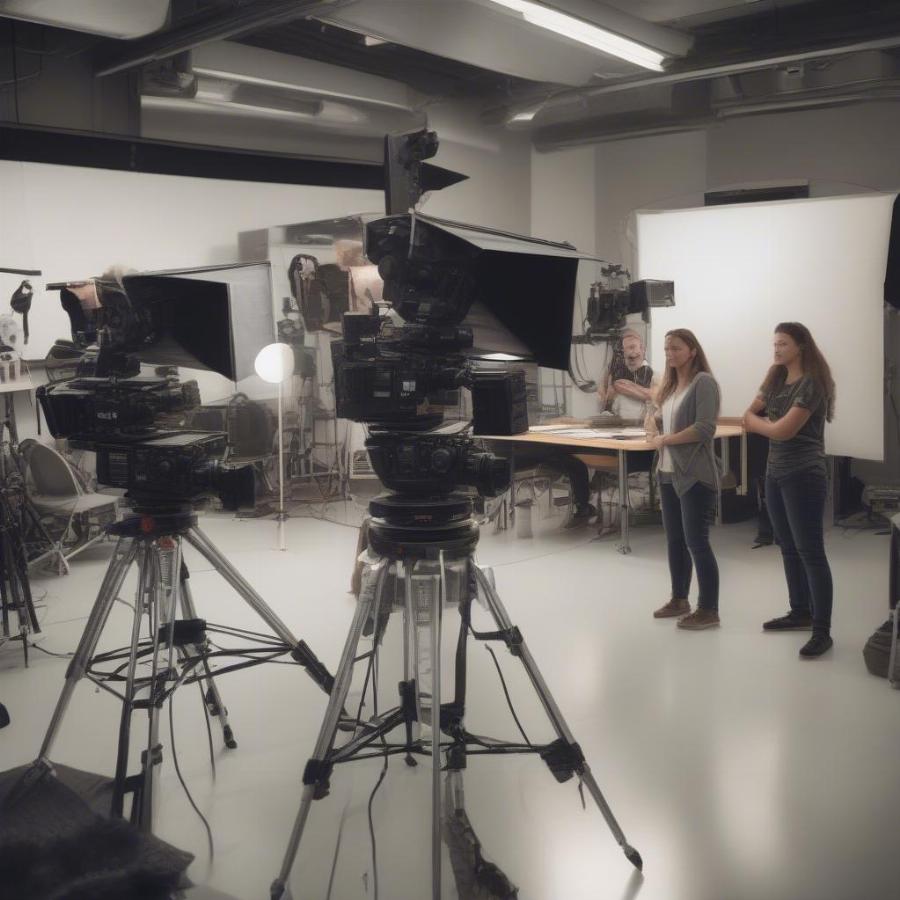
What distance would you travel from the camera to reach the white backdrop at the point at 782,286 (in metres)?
6.74

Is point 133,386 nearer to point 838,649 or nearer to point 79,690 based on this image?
point 79,690

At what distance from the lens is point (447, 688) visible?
3941 mm

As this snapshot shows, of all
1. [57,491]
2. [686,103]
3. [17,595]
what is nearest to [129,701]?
[17,595]

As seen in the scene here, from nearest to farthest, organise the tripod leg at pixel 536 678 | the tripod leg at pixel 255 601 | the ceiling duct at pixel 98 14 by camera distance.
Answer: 1. the tripod leg at pixel 536 678
2. the tripod leg at pixel 255 601
3. the ceiling duct at pixel 98 14

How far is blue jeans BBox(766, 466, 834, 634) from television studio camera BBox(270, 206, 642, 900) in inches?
82.7

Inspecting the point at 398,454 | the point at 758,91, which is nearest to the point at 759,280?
the point at 758,91

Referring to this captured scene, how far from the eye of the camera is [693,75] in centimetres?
635

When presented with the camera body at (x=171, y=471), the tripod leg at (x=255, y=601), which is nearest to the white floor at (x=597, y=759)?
the tripod leg at (x=255, y=601)

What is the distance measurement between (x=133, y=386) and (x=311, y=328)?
12.4 feet

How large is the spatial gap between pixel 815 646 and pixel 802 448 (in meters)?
0.87

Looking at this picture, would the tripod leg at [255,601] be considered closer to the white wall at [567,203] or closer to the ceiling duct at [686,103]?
the white wall at [567,203]

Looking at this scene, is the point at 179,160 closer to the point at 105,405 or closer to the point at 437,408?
the point at 105,405

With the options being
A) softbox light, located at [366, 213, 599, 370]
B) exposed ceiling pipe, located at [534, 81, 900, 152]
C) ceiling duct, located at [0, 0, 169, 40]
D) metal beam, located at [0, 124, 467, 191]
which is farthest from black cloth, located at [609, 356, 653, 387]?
softbox light, located at [366, 213, 599, 370]

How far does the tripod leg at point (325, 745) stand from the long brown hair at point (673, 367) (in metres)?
2.63
